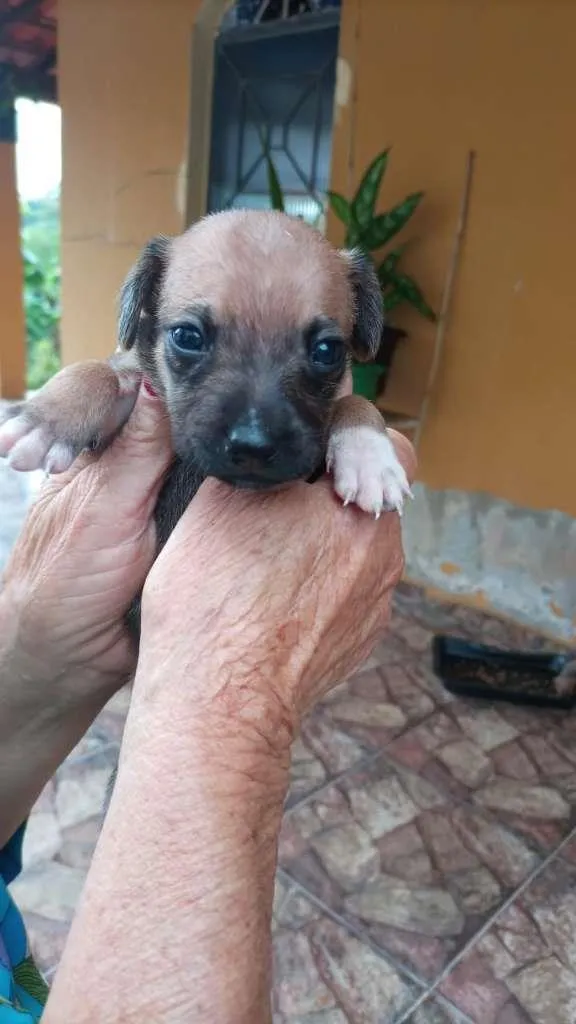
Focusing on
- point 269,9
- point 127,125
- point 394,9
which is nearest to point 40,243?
point 127,125

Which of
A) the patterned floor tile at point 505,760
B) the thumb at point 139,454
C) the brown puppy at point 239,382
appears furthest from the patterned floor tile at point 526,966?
the thumb at point 139,454

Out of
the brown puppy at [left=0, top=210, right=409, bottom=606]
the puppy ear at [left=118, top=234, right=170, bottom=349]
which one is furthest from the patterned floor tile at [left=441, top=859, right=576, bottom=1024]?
the puppy ear at [left=118, top=234, right=170, bottom=349]

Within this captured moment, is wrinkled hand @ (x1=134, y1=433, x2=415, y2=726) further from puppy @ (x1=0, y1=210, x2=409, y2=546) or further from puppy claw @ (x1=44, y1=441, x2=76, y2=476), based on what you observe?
puppy claw @ (x1=44, y1=441, x2=76, y2=476)

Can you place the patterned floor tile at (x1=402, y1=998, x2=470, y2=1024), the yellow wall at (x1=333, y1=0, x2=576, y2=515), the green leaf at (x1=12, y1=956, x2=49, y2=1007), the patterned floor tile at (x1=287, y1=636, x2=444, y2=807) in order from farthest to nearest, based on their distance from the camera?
1. the yellow wall at (x1=333, y1=0, x2=576, y2=515)
2. the patterned floor tile at (x1=287, y1=636, x2=444, y2=807)
3. the patterned floor tile at (x1=402, y1=998, x2=470, y2=1024)
4. the green leaf at (x1=12, y1=956, x2=49, y2=1007)

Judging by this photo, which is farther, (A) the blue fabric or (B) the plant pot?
(B) the plant pot

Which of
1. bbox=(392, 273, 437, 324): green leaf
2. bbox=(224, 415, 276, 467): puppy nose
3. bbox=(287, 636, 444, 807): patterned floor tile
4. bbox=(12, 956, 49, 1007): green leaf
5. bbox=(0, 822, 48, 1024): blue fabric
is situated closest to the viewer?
bbox=(0, 822, 48, 1024): blue fabric

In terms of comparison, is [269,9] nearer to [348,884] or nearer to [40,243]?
[348,884]
